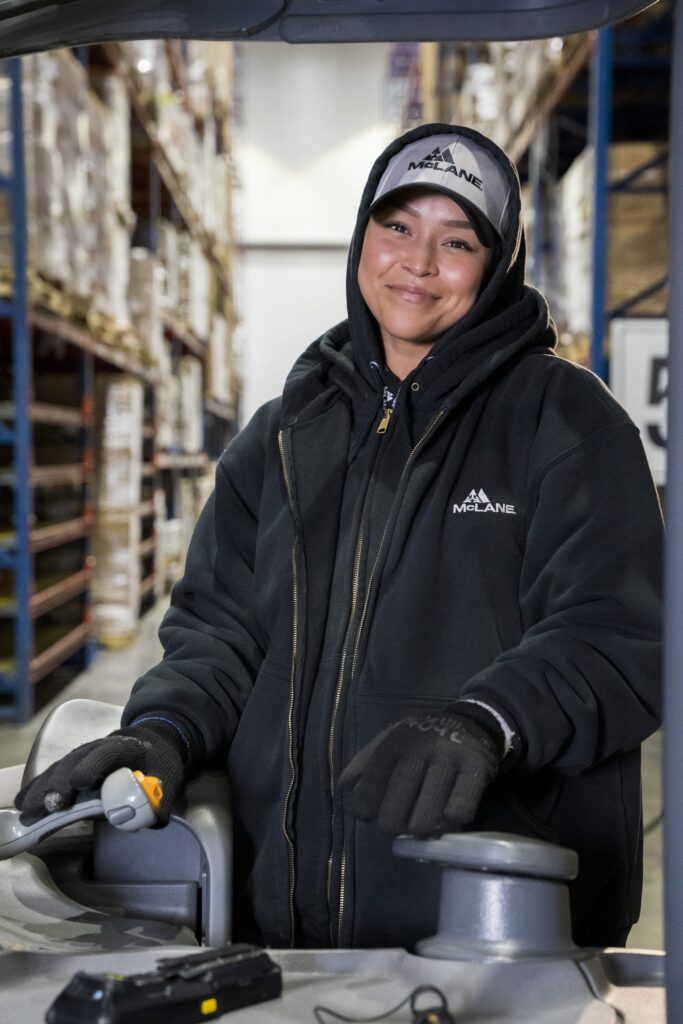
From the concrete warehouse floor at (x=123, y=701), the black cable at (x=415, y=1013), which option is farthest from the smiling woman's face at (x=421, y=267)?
the concrete warehouse floor at (x=123, y=701)

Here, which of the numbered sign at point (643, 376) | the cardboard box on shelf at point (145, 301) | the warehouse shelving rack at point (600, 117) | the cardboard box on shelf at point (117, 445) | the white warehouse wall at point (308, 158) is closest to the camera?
the numbered sign at point (643, 376)

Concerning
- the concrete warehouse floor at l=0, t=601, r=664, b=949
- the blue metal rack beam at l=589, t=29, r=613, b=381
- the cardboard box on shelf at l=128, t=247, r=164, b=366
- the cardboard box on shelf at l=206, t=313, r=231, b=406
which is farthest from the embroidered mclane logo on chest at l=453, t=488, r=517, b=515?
the cardboard box on shelf at l=206, t=313, r=231, b=406

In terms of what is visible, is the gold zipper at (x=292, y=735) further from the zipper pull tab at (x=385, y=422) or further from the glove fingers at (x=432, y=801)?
the glove fingers at (x=432, y=801)

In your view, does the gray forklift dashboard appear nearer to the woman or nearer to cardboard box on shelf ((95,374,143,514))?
the woman

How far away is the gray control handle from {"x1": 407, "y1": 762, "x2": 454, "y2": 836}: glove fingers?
387mm

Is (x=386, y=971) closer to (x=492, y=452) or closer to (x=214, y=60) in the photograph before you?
(x=492, y=452)

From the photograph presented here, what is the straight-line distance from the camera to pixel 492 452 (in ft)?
5.58

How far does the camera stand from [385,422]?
70.9 inches

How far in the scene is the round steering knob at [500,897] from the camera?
1077 mm

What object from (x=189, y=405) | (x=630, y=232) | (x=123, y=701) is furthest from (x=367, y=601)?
(x=189, y=405)

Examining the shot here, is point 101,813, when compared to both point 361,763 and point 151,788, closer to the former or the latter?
point 151,788

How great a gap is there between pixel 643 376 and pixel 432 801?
3675 mm

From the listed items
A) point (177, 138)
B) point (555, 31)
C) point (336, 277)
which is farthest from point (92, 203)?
point (336, 277)

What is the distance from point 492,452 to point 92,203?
17.5 feet
